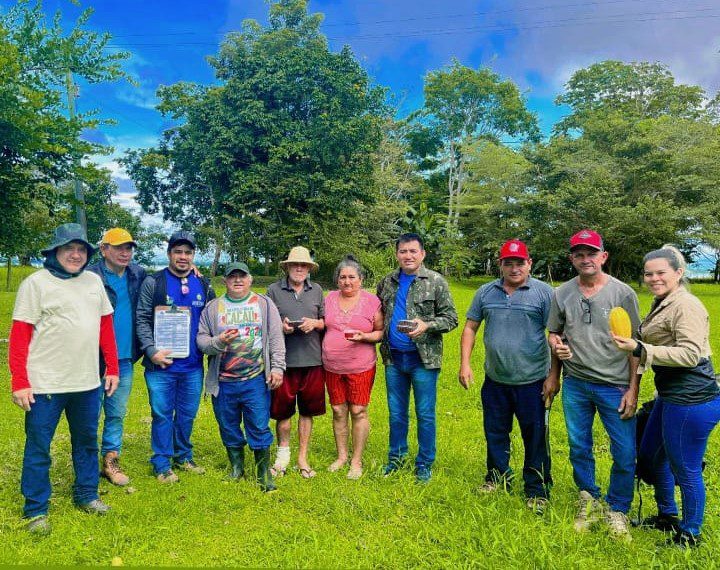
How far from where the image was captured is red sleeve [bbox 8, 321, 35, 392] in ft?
10.7

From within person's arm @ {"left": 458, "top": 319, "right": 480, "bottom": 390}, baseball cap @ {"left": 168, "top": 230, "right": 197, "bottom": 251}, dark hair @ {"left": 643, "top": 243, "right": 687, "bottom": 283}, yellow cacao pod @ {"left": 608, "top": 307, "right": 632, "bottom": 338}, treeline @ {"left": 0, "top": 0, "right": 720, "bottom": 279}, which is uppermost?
treeline @ {"left": 0, "top": 0, "right": 720, "bottom": 279}

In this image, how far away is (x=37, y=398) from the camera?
3.37m

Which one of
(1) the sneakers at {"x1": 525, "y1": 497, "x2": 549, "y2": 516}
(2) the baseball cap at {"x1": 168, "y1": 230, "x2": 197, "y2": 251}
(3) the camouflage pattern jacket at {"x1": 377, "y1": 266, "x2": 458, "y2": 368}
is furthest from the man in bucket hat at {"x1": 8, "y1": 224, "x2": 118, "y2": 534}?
(1) the sneakers at {"x1": 525, "y1": 497, "x2": 549, "y2": 516}

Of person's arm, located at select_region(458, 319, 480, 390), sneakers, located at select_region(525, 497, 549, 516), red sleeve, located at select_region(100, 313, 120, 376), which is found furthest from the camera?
person's arm, located at select_region(458, 319, 480, 390)

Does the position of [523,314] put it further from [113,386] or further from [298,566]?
[113,386]

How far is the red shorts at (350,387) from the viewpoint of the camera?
4.22 metres

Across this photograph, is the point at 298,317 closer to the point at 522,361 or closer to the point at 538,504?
the point at 522,361

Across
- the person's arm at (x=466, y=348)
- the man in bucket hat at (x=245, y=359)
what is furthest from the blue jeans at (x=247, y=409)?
the person's arm at (x=466, y=348)

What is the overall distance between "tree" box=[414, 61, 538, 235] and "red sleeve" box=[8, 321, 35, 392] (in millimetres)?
34165

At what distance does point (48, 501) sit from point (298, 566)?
1.85 metres

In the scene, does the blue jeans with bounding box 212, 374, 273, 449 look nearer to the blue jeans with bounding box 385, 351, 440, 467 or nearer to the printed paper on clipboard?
the printed paper on clipboard

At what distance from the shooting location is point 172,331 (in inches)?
162

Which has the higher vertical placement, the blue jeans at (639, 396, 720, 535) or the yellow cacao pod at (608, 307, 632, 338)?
the yellow cacao pod at (608, 307, 632, 338)

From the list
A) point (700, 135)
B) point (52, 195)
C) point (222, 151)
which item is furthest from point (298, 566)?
point (700, 135)
